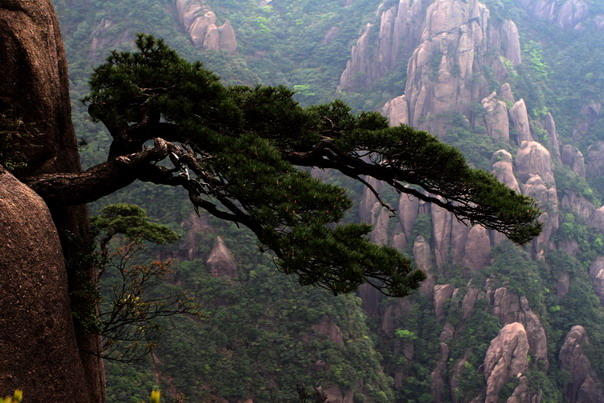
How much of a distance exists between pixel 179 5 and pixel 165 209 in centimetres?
3583

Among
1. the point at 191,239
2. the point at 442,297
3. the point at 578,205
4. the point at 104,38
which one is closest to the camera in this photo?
the point at 191,239

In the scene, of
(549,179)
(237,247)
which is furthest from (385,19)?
(237,247)

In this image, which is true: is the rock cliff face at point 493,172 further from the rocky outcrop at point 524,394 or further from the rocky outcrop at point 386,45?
the rocky outcrop at point 386,45

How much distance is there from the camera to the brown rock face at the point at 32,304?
577cm

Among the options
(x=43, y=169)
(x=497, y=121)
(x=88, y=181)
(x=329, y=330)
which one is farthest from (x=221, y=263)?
(x=88, y=181)

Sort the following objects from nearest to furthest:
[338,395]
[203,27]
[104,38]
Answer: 1. [338,395]
2. [104,38]
3. [203,27]

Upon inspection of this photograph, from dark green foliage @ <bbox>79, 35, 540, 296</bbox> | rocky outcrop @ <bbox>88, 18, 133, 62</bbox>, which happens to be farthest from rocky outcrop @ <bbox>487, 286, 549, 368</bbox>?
rocky outcrop @ <bbox>88, 18, 133, 62</bbox>

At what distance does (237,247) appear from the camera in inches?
1989

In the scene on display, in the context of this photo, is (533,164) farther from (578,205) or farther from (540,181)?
(578,205)

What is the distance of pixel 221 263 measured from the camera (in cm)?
4806

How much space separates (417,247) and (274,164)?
5204 centimetres

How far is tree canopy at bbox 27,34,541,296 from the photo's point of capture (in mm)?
6160

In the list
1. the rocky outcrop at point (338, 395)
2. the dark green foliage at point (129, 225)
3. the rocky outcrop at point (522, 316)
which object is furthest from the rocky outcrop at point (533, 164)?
the dark green foliage at point (129, 225)

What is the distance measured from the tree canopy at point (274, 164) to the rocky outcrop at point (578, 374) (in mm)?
50877
